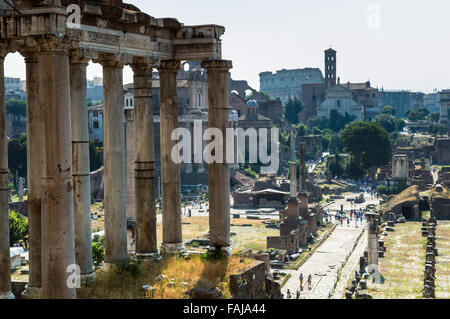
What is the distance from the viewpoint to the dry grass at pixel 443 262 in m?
21.0

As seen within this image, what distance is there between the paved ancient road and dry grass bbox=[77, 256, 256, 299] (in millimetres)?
12866

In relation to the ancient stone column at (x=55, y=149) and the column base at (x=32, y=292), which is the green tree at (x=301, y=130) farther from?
the ancient stone column at (x=55, y=149)

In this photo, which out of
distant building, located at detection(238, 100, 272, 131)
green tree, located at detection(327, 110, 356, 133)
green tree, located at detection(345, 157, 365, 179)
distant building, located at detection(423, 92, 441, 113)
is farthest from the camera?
distant building, located at detection(423, 92, 441, 113)

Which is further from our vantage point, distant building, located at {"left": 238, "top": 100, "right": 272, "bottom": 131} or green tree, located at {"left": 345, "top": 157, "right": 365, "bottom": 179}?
distant building, located at {"left": 238, "top": 100, "right": 272, "bottom": 131}

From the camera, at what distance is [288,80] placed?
15962 cm

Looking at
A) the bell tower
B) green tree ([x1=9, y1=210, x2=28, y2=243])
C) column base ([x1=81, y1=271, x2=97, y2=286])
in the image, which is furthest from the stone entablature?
the bell tower

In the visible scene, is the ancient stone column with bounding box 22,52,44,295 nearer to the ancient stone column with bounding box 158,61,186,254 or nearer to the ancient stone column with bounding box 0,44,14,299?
the ancient stone column with bounding box 0,44,14,299

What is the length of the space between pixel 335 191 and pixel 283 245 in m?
26.4

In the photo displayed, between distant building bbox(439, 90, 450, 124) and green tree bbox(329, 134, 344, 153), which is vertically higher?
distant building bbox(439, 90, 450, 124)

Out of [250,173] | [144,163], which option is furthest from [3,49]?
[250,173]

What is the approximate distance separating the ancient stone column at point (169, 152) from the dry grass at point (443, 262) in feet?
39.4

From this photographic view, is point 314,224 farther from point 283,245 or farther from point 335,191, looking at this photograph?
point 335,191

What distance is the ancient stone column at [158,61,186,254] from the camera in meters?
10.9
